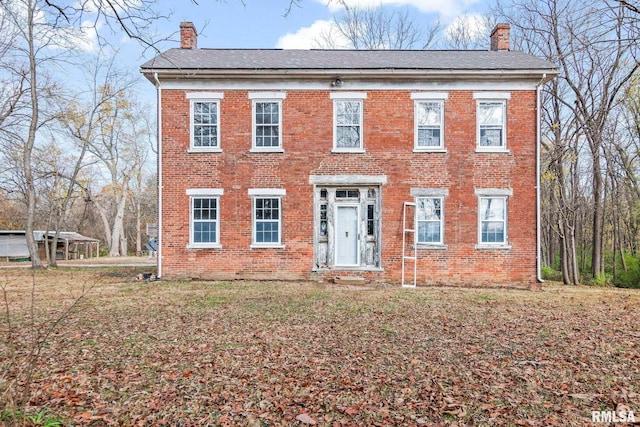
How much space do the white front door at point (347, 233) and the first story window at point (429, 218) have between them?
6.93 feet

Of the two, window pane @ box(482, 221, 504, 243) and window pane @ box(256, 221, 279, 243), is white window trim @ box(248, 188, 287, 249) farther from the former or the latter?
window pane @ box(482, 221, 504, 243)

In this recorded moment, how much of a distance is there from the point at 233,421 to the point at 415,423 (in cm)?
174

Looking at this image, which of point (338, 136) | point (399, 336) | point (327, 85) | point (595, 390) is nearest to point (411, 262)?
point (338, 136)

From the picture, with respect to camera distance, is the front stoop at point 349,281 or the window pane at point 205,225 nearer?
the front stoop at point 349,281

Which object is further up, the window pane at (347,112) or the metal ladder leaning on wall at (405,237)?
the window pane at (347,112)

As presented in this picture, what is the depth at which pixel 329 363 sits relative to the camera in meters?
5.94

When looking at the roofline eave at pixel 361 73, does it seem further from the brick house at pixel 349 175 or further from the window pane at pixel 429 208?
the window pane at pixel 429 208

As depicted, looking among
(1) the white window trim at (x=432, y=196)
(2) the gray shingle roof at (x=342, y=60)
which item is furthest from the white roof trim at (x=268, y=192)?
(1) the white window trim at (x=432, y=196)

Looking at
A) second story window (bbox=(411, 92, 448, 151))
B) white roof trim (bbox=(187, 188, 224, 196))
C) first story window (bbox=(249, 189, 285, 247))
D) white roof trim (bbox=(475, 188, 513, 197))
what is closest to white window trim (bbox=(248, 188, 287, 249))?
first story window (bbox=(249, 189, 285, 247))

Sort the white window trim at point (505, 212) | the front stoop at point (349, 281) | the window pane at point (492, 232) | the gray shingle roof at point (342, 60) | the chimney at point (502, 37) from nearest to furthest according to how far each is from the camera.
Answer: the front stoop at point (349, 281) → the gray shingle roof at point (342, 60) → the white window trim at point (505, 212) → the window pane at point (492, 232) → the chimney at point (502, 37)

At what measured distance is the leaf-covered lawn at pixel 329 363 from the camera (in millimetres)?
4539

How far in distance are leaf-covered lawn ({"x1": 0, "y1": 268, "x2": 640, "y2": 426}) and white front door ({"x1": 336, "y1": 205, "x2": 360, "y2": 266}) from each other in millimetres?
4519

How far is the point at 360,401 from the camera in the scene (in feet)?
15.6

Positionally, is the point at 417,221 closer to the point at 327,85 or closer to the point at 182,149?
the point at 327,85
